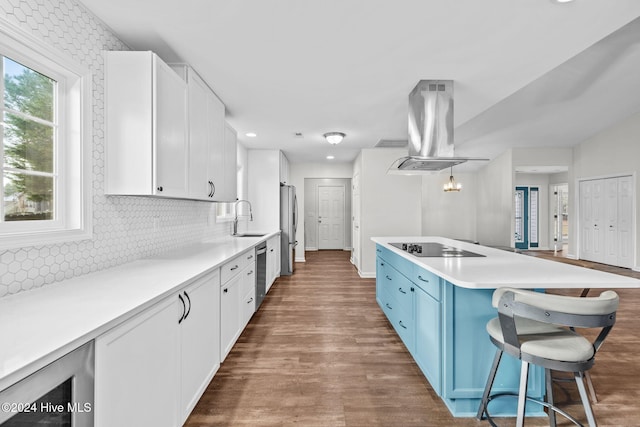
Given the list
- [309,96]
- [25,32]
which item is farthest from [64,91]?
[309,96]

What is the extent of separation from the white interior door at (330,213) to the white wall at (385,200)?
3.42 metres

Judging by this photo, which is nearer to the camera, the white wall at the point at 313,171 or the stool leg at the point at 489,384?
the stool leg at the point at 489,384

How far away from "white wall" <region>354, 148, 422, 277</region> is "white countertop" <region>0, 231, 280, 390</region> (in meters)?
4.06

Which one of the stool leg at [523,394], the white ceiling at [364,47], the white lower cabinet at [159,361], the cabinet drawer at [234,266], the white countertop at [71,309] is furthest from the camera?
the cabinet drawer at [234,266]

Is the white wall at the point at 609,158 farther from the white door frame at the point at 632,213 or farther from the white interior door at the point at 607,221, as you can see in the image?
the white interior door at the point at 607,221

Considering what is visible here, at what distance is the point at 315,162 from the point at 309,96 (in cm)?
433

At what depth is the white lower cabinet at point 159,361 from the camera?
1.01 meters

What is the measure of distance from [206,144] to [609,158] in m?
8.01

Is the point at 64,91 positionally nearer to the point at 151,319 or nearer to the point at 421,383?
the point at 151,319

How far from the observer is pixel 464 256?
92.7 inches

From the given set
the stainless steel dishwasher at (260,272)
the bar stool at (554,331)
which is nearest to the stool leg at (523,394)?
the bar stool at (554,331)

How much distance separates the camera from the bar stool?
1258mm

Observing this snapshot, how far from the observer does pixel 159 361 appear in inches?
51.6

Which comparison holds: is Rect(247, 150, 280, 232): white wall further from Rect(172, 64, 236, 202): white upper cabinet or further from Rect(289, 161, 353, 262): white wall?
Rect(172, 64, 236, 202): white upper cabinet
